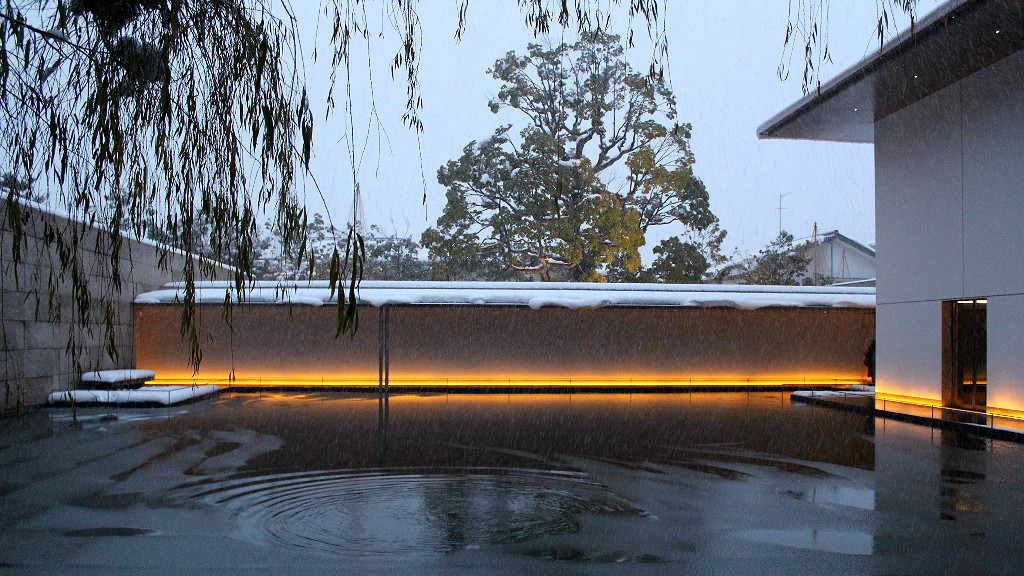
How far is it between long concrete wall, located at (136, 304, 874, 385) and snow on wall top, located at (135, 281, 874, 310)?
397mm

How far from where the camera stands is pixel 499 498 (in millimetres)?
5973

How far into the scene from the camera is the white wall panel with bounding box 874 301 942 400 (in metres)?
12.3

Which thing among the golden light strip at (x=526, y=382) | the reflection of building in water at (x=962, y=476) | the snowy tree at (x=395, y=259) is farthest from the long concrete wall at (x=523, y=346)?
the snowy tree at (x=395, y=259)

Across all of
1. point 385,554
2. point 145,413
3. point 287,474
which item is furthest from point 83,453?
point 385,554

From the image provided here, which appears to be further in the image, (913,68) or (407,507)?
(913,68)

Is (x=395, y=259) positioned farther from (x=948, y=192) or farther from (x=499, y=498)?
(x=499, y=498)

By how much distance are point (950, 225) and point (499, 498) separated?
9.39 meters

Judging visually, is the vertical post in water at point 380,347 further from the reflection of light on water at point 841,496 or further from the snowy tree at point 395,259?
the snowy tree at point 395,259

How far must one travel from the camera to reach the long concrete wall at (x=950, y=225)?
1074 cm

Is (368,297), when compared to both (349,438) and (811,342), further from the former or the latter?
(811,342)

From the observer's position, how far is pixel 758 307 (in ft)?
53.5

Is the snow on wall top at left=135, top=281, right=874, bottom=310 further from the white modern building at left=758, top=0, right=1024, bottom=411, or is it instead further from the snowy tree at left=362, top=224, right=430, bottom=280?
the snowy tree at left=362, top=224, right=430, bottom=280

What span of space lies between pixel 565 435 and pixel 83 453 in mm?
5401

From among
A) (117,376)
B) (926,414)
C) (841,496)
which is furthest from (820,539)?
(117,376)
